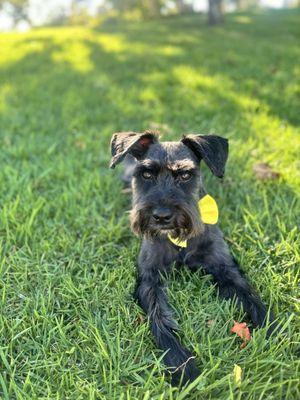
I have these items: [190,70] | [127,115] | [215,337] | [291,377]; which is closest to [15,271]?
[215,337]

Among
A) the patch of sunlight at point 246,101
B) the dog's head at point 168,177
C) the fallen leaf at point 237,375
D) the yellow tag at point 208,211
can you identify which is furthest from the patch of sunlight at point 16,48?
the fallen leaf at point 237,375

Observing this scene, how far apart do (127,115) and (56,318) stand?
4710 mm

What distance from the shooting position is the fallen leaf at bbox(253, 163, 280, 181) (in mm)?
4617

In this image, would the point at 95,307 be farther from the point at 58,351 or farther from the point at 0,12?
the point at 0,12

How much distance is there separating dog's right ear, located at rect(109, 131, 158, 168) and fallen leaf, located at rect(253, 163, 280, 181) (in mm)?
1624

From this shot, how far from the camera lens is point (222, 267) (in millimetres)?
3223

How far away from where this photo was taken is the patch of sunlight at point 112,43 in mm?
12491

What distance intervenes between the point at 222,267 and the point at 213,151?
0.93 metres

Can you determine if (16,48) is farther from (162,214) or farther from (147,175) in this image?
(162,214)

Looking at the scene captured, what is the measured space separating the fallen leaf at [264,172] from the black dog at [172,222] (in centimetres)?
135

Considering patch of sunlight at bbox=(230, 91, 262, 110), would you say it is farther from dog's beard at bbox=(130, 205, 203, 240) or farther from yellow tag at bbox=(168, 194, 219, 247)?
dog's beard at bbox=(130, 205, 203, 240)

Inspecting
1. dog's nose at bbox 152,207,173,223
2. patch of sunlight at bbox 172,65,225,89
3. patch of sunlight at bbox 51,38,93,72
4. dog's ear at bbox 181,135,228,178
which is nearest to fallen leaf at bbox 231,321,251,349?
dog's nose at bbox 152,207,173,223

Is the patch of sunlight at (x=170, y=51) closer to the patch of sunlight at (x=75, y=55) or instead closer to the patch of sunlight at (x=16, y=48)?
the patch of sunlight at (x=75, y=55)

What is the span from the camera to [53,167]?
5.16 m
